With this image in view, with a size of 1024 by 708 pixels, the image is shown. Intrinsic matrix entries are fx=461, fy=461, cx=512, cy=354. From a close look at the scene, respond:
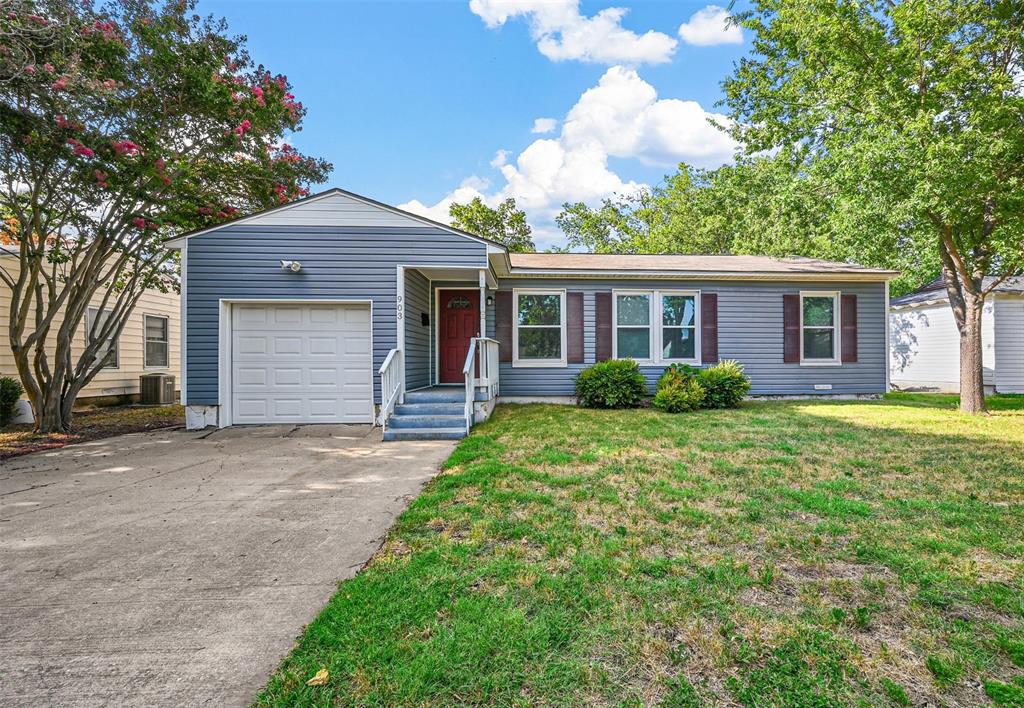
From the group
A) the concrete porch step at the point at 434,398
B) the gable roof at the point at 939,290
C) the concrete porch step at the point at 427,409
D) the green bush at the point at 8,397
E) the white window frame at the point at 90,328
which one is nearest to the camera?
the concrete porch step at the point at 427,409

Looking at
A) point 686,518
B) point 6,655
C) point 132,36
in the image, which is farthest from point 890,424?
point 132,36

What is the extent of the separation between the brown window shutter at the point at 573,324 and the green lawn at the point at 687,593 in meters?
5.29

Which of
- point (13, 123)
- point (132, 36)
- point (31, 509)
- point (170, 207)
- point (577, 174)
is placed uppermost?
point (577, 174)

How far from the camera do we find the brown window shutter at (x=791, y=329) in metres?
10.3

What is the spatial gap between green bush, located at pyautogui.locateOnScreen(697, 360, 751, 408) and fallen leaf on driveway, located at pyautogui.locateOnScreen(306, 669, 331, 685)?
8728mm

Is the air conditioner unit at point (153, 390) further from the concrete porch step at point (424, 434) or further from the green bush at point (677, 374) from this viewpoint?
the green bush at point (677, 374)

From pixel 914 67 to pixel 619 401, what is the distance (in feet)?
25.8

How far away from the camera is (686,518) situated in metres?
3.37

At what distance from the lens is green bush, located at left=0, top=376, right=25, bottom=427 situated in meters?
8.51

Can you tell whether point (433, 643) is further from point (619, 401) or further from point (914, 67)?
point (914, 67)

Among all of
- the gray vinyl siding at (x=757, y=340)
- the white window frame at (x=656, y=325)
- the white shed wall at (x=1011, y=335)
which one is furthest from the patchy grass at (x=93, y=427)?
the white shed wall at (x=1011, y=335)

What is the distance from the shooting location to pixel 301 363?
316 inches

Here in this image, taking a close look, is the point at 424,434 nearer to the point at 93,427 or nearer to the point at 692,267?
the point at 93,427

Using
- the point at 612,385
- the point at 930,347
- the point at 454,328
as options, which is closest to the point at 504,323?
the point at 454,328
